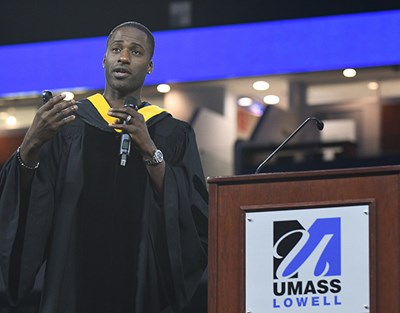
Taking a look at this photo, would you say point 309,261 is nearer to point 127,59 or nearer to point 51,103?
point 51,103

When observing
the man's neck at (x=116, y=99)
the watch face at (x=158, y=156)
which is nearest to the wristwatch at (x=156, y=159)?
the watch face at (x=158, y=156)

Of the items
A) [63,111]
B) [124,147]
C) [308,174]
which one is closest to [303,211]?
[308,174]

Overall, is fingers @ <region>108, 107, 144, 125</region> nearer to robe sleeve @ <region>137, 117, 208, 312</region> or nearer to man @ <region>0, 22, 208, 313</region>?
man @ <region>0, 22, 208, 313</region>

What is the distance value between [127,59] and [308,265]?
1297mm

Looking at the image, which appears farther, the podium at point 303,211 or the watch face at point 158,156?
the watch face at point 158,156

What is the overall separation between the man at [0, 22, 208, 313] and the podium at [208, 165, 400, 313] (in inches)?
23.9

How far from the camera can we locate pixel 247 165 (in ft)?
46.2

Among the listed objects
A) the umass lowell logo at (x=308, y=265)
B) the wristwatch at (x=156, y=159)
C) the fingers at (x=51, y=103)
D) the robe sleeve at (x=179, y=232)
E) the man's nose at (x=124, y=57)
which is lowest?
the umass lowell logo at (x=308, y=265)

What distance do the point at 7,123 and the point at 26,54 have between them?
129 centimetres

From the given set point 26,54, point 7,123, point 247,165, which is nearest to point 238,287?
point 247,165

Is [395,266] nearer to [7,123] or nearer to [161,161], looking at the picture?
[161,161]

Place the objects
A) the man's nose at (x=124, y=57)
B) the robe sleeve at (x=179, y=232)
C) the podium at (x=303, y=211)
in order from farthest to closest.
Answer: the man's nose at (x=124, y=57)
the robe sleeve at (x=179, y=232)
the podium at (x=303, y=211)

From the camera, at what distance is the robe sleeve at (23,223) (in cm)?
541

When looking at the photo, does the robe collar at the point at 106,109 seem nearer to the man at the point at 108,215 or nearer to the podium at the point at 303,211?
the man at the point at 108,215
